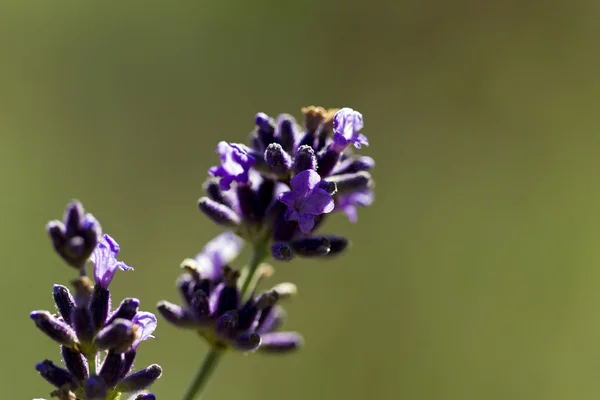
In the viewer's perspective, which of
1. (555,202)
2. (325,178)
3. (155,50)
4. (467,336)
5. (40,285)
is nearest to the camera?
(325,178)

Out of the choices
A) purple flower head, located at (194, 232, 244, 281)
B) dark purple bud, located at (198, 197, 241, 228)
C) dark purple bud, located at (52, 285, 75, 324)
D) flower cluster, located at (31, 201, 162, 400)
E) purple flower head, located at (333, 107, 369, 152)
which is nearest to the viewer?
flower cluster, located at (31, 201, 162, 400)

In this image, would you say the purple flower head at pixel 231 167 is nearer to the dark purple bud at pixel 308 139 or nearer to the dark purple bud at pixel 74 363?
the dark purple bud at pixel 308 139

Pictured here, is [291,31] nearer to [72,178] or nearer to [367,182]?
[72,178]

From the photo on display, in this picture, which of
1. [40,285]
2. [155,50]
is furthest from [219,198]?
[155,50]

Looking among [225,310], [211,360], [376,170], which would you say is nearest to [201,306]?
[225,310]

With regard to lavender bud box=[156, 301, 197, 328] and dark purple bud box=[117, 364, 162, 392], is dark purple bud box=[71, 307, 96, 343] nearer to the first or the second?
dark purple bud box=[117, 364, 162, 392]

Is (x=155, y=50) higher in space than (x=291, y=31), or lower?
lower

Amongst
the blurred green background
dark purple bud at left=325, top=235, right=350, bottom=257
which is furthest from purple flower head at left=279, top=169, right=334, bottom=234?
the blurred green background
